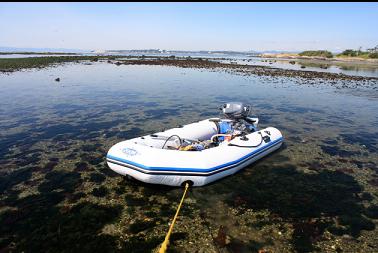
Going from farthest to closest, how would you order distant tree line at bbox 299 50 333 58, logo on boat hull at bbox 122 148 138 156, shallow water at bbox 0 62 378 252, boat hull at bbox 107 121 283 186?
distant tree line at bbox 299 50 333 58, logo on boat hull at bbox 122 148 138 156, boat hull at bbox 107 121 283 186, shallow water at bbox 0 62 378 252

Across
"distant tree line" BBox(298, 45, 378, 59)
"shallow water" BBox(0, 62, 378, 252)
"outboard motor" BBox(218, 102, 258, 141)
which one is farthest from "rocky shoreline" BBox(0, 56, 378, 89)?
"distant tree line" BBox(298, 45, 378, 59)

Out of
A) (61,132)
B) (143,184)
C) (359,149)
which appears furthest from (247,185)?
(61,132)

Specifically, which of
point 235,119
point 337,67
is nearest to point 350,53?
point 337,67

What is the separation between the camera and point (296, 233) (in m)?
6.99

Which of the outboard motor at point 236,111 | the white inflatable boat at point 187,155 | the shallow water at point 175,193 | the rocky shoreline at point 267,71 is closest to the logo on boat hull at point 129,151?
the white inflatable boat at point 187,155

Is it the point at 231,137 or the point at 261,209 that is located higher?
the point at 231,137

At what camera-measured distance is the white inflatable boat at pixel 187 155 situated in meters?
8.50

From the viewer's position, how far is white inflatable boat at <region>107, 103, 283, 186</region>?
8500mm

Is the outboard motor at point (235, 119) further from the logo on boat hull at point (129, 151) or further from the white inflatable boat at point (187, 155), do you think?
the logo on boat hull at point (129, 151)

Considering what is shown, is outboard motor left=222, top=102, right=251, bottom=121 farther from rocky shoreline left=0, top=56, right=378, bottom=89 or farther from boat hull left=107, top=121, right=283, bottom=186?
rocky shoreline left=0, top=56, right=378, bottom=89

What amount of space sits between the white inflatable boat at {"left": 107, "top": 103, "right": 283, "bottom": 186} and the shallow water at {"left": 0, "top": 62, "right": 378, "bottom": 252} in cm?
47

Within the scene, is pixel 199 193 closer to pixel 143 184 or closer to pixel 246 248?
pixel 143 184

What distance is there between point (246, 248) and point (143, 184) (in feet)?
13.0

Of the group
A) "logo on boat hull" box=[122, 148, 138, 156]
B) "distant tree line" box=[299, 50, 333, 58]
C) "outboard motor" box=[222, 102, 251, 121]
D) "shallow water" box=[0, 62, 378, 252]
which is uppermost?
"distant tree line" box=[299, 50, 333, 58]
